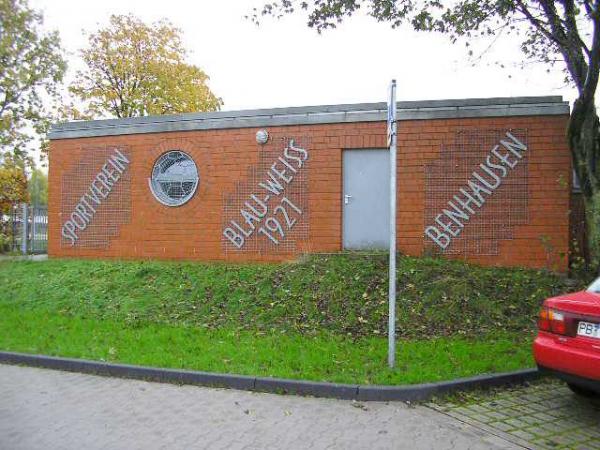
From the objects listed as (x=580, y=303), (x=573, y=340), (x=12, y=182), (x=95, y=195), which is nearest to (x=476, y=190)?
(x=580, y=303)

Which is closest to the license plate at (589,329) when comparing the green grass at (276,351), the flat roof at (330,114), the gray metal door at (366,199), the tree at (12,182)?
the green grass at (276,351)

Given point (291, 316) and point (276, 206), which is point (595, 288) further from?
point (276, 206)

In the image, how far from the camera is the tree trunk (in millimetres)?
8836

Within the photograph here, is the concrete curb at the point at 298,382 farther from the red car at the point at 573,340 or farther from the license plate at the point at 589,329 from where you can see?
the license plate at the point at 589,329

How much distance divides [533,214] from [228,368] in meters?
7.47

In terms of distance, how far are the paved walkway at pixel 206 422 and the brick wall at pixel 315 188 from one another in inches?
254

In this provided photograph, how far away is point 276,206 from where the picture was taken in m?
11.6

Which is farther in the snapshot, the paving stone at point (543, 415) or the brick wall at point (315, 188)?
the brick wall at point (315, 188)

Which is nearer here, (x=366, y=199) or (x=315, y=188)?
(x=366, y=199)

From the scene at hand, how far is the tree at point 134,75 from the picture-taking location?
97.8ft

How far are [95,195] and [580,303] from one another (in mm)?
11809

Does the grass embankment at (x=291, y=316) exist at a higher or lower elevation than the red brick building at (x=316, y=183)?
lower

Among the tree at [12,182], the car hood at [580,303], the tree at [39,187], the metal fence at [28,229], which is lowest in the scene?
the car hood at [580,303]

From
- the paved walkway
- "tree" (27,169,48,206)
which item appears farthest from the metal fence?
"tree" (27,169,48,206)
